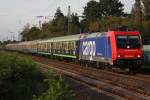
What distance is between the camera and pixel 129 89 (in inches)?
765

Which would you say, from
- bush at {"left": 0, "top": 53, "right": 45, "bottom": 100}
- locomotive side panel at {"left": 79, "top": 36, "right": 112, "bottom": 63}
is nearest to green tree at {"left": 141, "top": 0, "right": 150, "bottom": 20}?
locomotive side panel at {"left": 79, "top": 36, "right": 112, "bottom": 63}

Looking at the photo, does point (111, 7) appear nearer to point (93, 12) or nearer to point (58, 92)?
point (93, 12)

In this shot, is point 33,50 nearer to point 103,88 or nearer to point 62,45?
point 62,45

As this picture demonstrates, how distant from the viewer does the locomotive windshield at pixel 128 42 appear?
2825 centimetres

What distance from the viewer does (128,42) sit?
93.6 ft

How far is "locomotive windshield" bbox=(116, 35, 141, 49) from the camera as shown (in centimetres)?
2825

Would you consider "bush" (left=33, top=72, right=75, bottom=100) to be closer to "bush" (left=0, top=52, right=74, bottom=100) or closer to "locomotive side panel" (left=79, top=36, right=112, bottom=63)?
"bush" (left=0, top=52, right=74, bottom=100)

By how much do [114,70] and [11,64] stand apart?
35.5 feet

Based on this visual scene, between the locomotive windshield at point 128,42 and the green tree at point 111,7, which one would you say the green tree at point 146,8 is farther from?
the locomotive windshield at point 128,42

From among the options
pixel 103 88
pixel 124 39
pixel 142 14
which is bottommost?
pixel 103 88

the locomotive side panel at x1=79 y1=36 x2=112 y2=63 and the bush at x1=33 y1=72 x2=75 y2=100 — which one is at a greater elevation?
the locomotive side panel at x1=79 y1=36 x2=112 y2=63

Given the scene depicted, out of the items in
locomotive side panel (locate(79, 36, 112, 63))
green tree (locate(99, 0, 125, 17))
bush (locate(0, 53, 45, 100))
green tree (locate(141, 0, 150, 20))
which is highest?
green tree (locate(99, 0, 125, 17))

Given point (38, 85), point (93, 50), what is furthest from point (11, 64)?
point (93, 50)

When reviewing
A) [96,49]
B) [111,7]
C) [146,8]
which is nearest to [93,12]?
[111,7]
